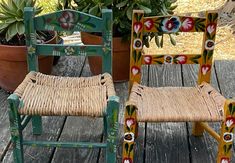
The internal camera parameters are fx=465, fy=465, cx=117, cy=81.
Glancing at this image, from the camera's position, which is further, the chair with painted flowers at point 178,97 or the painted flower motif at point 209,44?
the painted flower motif at point 209,44

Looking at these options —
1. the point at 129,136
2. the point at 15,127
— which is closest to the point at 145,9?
the point at 129,136

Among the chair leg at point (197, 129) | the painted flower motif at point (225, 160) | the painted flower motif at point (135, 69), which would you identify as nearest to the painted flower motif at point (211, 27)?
the painted flower motif at point (135, 69)

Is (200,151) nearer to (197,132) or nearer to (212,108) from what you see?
(197,132)

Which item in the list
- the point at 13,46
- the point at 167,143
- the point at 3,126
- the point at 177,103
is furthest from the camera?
the point at 13,46

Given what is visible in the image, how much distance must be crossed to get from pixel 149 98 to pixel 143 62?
194mm

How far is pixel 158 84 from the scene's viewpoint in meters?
2.86

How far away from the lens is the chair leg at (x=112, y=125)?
1878 mm

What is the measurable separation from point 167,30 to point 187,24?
0.09 metres

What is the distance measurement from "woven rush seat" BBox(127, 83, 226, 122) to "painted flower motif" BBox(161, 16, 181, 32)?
0.92 feet

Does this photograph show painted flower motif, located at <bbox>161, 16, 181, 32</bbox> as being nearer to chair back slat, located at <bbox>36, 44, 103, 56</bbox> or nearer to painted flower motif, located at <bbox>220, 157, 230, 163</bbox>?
chair back slat, located at <bbox>36, 44, 103, 56</bbox>

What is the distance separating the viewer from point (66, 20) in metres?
2.12

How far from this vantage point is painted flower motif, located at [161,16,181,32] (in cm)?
211

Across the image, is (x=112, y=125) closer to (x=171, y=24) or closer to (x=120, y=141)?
(x=120, y=141)

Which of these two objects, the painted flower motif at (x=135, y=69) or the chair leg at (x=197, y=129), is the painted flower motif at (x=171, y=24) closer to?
the painted flower motif at (x=135, y=69)
